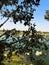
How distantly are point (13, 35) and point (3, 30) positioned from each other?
1.34ft

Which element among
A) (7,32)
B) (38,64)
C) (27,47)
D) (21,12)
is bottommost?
(38,64)

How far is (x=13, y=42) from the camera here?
26.4 feet

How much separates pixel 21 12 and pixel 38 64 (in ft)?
6.38

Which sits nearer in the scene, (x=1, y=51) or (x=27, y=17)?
(x=1, y=51)

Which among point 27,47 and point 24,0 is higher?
point 24,0

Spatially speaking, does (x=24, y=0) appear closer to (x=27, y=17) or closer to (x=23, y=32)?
(x=27, y=17)

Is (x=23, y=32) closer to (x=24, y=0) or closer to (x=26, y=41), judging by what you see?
(x=26, y=41)

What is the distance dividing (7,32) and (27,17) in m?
0.90

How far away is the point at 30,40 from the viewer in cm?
812

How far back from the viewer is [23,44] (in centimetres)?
800

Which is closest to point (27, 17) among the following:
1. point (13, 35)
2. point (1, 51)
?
point (13, 35)

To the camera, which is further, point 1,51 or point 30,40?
point 30,40

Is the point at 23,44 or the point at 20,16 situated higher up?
the point at 20,16

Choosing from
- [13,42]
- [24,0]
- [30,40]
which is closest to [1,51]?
[13,42]
